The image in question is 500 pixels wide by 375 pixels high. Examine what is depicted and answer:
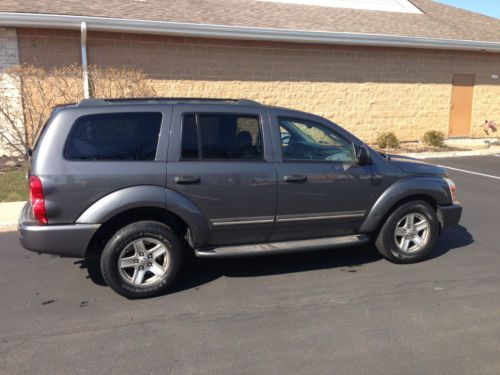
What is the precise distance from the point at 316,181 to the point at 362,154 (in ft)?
1.97

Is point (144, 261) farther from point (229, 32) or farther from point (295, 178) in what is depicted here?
point (229, 32)

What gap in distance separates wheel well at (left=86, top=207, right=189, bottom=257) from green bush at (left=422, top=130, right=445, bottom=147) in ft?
40.9

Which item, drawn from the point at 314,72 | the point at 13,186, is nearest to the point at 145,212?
the point at 13,186

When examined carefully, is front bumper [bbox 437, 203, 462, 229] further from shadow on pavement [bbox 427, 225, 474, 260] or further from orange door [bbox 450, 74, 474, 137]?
orange door [bbox 450, 74, 474, 137]

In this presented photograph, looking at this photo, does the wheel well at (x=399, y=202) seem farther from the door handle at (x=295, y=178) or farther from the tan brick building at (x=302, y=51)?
the tan brick building at (x=302, y=51)

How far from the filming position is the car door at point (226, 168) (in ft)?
14.0

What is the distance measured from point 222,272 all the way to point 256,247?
1.95ft

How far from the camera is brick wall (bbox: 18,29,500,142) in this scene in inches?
448

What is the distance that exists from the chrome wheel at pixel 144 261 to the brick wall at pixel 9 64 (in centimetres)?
815

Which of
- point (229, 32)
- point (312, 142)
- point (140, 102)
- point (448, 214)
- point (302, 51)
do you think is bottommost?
point (448, 214)

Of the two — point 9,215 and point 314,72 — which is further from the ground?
point 314,72

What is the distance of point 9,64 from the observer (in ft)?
34.4

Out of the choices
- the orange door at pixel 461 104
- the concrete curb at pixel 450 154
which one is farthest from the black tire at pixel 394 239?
the orange door at pixel 461 104

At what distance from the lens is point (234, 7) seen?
46.0 ft
